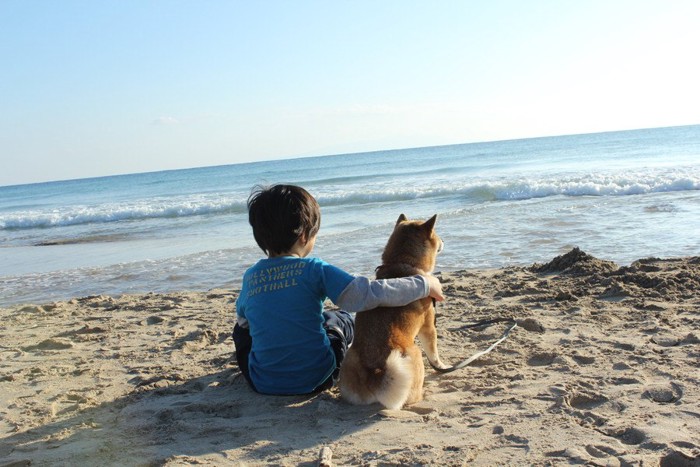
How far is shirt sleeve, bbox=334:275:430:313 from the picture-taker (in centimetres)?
310

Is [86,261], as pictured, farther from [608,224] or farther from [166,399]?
[608,224]

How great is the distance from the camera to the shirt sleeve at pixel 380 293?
3.10m

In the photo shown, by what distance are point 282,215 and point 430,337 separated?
4.31 ft

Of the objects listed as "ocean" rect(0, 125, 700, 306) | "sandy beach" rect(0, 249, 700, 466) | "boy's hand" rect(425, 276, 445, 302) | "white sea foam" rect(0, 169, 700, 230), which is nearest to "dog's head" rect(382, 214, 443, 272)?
"boy's hand" rect(425, 276, 445, 302)

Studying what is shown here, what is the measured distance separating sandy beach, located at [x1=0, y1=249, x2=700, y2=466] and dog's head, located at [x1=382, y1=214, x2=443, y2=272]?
781mm

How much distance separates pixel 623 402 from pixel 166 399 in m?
2.64

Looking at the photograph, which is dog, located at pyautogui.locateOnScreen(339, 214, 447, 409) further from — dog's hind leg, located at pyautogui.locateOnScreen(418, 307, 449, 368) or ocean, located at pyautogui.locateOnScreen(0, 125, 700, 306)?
ocean, located at pyautogui.locateOnScreen(0, 125, 700, 306)

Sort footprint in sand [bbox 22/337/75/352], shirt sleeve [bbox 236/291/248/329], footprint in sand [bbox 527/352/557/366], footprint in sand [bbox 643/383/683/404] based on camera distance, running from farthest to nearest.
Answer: footprint in sand [bbox 22/337/75/352], footprint in sand [bbox 527/352/557/366], shirt sleeve [bbox 236/291/248/329], footprint in sand [bbox 643/383/683/404]

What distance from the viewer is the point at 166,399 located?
3.67 m

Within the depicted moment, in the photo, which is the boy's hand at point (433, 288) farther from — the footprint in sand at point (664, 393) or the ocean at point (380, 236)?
the ocean at point (380, 236)

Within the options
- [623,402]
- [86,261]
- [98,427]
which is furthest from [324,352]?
[86,261]

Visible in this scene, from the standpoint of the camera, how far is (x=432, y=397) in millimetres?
3459

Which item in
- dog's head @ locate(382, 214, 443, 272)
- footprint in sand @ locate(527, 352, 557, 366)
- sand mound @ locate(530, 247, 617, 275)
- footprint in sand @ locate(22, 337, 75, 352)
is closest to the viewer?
dog's head @ locate(382, 214, 443, 272)

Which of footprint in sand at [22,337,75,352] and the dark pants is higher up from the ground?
the dark pants
